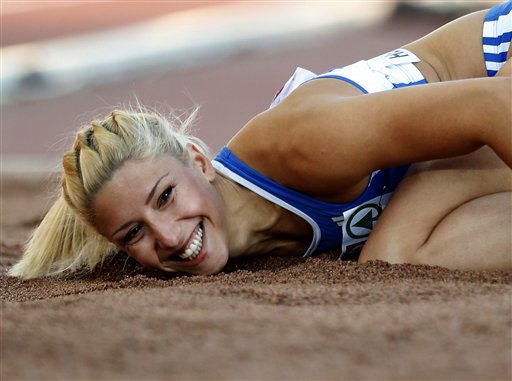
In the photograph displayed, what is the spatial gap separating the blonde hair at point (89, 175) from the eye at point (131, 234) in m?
0.11

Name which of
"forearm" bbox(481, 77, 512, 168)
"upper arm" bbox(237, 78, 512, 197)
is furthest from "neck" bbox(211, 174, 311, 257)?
"forearm" bbox(481, 77, 512, 168)

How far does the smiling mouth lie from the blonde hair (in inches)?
8.7

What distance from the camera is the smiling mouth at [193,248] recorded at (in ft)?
8.09

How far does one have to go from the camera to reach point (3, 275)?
292 centimetres

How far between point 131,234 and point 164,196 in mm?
141

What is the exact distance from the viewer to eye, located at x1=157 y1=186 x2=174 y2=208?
2467 millimetres

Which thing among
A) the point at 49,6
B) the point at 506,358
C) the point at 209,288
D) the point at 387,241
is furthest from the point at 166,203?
the point at 49,6

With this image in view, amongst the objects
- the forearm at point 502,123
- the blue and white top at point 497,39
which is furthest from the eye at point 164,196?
the blue and white top at point 497,39

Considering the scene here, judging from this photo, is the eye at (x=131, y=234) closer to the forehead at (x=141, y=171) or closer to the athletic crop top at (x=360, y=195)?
the forehead at (x=141, y=171)

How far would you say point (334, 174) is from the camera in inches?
93.5

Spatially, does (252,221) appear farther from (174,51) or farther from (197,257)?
(174,51)

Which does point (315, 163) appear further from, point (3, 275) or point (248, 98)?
point (248, 98)

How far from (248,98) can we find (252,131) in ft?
18.3

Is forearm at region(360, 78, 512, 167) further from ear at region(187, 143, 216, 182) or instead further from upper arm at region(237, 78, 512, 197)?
Result: ear at region(187, 143, 216, 182)
